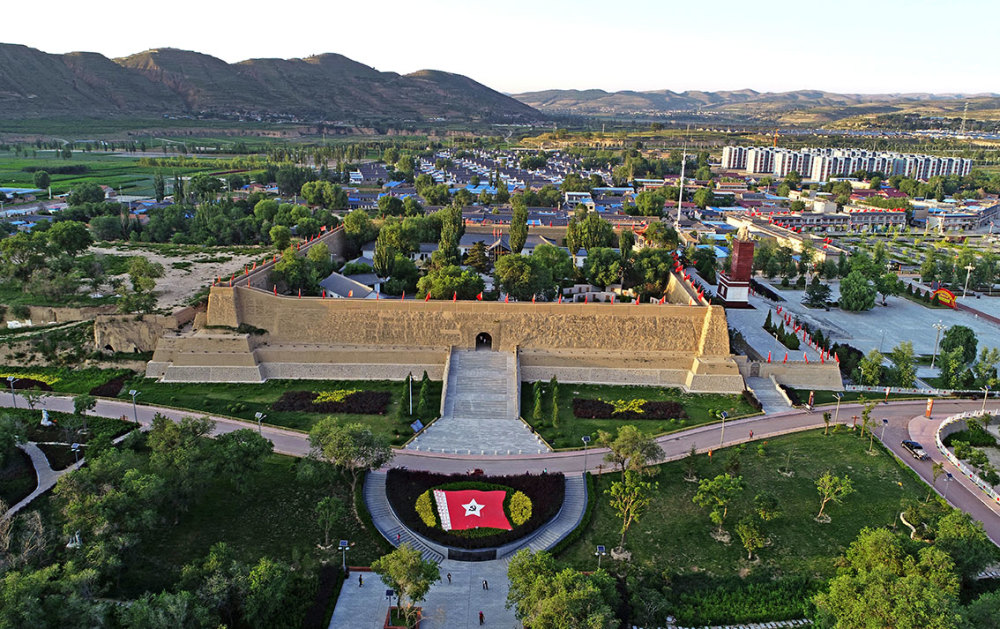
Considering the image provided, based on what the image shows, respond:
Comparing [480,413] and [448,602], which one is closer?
[448,602]

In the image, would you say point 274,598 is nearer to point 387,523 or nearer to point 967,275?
point 387,523

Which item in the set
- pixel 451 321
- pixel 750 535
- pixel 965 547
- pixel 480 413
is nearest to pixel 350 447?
pixel 480 413

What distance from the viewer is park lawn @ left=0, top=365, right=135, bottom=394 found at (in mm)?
30922

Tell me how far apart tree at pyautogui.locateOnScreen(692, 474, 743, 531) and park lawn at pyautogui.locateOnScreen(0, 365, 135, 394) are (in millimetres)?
26515

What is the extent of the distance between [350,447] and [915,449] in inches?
853

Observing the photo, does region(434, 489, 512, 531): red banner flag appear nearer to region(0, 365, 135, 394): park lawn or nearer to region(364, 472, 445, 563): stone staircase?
region(364, 472, 445, 563): stone staircase

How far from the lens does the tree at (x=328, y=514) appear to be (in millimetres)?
19750

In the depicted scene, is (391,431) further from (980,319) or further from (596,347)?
(980,319)

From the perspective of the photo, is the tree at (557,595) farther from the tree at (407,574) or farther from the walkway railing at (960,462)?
the walkway railing at (960,462)

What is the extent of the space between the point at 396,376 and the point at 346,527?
11.8 metres

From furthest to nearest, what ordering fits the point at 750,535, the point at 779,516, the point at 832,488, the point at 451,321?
the point at 451,321
the point at 832,488
the point at 779,516
the point at 750,535

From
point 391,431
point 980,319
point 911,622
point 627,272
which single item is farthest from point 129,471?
point 980,319

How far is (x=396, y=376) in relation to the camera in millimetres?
32344

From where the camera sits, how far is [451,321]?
109 ft
